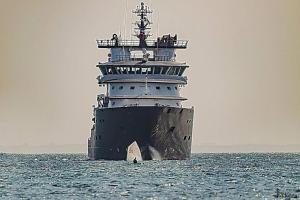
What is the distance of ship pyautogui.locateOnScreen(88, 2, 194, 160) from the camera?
122812mm

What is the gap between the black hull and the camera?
122500 millimetres

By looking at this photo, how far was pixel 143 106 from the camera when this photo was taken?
124 m

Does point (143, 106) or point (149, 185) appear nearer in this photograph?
point (149, 185)

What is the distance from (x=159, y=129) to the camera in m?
123

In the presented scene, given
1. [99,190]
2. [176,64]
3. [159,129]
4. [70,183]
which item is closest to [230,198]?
[99,190]

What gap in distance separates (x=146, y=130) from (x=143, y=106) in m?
2.97

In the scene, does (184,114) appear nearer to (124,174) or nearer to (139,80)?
(139,80)

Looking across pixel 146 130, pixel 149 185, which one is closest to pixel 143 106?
pixel 146 130

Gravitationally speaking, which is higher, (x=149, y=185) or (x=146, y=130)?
(x=146, y=130)

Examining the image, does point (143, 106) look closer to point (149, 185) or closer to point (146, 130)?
point (146, 130)

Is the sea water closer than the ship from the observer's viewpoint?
Yes

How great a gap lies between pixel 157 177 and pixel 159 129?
28.3 m

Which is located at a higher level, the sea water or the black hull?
the black hull

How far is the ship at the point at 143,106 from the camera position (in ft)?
403
